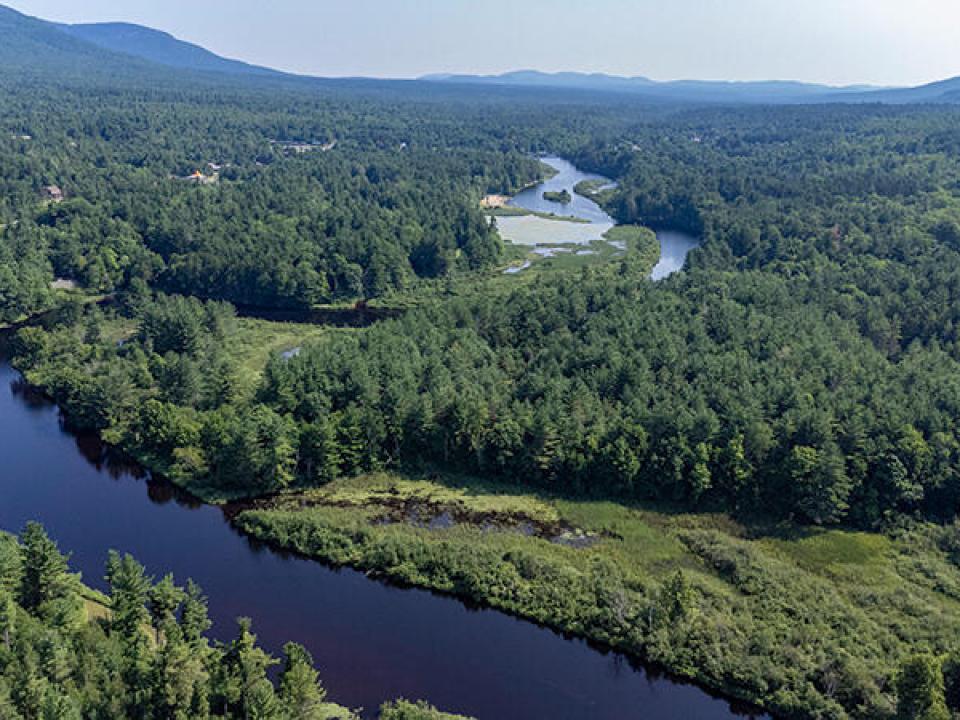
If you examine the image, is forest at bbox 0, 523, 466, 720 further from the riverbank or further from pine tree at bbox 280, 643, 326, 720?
the riverbank

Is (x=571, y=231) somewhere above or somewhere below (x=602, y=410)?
above

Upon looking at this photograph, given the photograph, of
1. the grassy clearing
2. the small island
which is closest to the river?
the grassy clearing

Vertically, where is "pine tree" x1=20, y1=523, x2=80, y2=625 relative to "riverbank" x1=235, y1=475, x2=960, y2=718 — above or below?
above

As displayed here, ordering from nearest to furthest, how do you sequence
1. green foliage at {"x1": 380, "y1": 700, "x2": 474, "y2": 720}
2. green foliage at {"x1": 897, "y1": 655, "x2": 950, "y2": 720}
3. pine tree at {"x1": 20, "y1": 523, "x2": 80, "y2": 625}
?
green foliage at {"x1": 897, "y1": 655, "x2": 950, "y2": 720} → green foliage at {"x1": 380, "y1": 700, "x2": 474, "y2": 720} → pine tree at {"x1": 20, "y1": 523, "x2": 80, "y2": 625}

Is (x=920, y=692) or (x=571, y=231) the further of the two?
(x=571, y=231)

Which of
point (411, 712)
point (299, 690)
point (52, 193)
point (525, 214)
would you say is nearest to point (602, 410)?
point (411, 712)

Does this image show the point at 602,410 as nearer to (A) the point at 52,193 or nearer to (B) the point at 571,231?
(B) the point at 571,231
